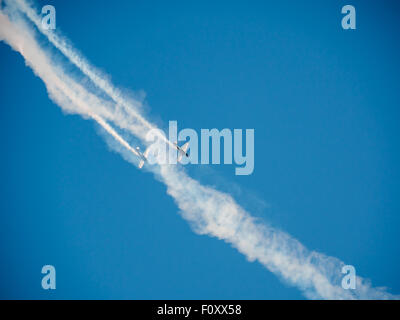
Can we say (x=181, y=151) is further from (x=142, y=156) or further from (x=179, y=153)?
(x=142, y=156)

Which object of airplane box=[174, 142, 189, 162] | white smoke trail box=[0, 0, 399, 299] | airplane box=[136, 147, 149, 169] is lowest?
white smoke trail box=[0, 0, 399, 299]

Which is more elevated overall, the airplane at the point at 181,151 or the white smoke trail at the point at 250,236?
the airplane at the point at 181,151

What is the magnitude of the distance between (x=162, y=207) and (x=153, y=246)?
3.65 meters

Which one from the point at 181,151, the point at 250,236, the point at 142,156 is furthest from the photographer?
the point at 250,236

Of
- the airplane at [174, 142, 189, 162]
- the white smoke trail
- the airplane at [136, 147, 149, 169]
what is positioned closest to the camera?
the airplane at [136, 147, 149, 169]

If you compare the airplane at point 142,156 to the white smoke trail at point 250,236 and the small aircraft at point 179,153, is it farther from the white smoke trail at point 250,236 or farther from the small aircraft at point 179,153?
the white smoke trail at point 250,236

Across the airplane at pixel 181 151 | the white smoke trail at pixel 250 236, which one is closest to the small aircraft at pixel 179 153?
the airplane at pixel 181 151

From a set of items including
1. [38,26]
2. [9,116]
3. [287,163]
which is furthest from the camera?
[287,163]

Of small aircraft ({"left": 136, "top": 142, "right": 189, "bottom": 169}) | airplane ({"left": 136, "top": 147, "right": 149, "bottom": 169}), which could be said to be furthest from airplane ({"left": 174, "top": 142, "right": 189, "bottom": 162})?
airplane ({"left": 136, "top": 147, "right": 149, "bottom": 169})

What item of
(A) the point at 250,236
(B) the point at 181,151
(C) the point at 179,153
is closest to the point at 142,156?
(C) the point at 179,153

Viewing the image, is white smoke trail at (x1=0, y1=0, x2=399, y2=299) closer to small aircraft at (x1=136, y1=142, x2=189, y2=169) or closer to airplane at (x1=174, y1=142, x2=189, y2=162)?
small aircraft at (x1=136, y1=142, x2=189, y2=169)
